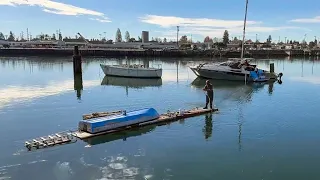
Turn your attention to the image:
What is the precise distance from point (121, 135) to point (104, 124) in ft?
3.45

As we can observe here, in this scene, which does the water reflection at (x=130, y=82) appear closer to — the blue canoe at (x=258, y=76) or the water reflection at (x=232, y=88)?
the water reflection at (x=232, y=88)

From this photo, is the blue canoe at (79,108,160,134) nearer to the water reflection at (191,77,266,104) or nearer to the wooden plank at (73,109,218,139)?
the wooden plank at (73,109,218,139)

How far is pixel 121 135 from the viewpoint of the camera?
712 inches

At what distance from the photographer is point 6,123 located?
818 inches

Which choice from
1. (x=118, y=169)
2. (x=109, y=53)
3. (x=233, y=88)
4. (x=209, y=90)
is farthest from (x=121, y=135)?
(x=109, y=53)

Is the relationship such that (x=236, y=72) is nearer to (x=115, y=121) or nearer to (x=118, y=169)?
(x=115, y=121)

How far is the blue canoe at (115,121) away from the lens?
57.8 ft

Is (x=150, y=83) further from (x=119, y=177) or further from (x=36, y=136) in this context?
(x=119, y=177)

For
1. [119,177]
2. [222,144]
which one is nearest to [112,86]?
[222,144]

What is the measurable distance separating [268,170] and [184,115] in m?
8.61

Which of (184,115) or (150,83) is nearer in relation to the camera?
(184,115)

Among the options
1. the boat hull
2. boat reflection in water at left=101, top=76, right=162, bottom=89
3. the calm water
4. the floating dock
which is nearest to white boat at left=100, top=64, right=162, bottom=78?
boat reflection in water at left=101, top=76, right=162, bottom=89

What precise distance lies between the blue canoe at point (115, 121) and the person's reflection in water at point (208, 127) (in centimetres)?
304

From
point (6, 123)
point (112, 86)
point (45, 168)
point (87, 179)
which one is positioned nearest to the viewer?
point (87, 179)
